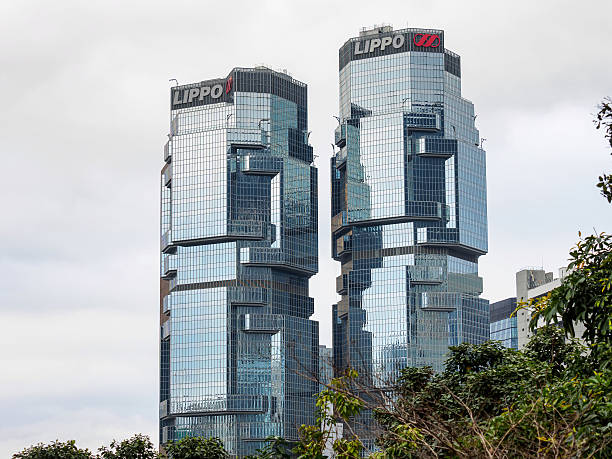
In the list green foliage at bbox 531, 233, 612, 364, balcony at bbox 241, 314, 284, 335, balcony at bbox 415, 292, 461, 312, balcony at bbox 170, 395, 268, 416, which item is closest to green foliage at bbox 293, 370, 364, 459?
green foliage at bbox 531, 233, 612, 364

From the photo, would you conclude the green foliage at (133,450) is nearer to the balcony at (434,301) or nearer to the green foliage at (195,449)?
the green foliage at (195,449)

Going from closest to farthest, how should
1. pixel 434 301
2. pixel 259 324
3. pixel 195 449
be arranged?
pixel 195 449, pixel 434 301, pixel 259 324

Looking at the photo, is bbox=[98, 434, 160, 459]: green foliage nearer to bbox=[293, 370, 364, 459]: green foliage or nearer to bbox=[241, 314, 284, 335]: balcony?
bbox=[293, 370, 364, 459]: green foliage

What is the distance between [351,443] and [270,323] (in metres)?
172

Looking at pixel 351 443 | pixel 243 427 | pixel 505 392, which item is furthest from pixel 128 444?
pixel 243 427

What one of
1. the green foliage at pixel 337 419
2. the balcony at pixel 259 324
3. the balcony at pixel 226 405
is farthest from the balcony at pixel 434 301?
the green foliage at pixel 337 419

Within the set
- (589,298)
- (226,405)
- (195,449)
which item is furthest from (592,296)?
(226,405)

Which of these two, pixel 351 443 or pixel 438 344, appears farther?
pixel 438 344

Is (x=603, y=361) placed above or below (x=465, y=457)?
above

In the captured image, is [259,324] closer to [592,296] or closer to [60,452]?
[60,452]

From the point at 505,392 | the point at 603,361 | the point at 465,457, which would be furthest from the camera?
the point at 505,392

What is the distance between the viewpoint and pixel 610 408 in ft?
79.6

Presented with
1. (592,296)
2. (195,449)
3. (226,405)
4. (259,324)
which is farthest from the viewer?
(259,324)

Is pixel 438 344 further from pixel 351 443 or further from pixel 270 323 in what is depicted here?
pixel 351 443
